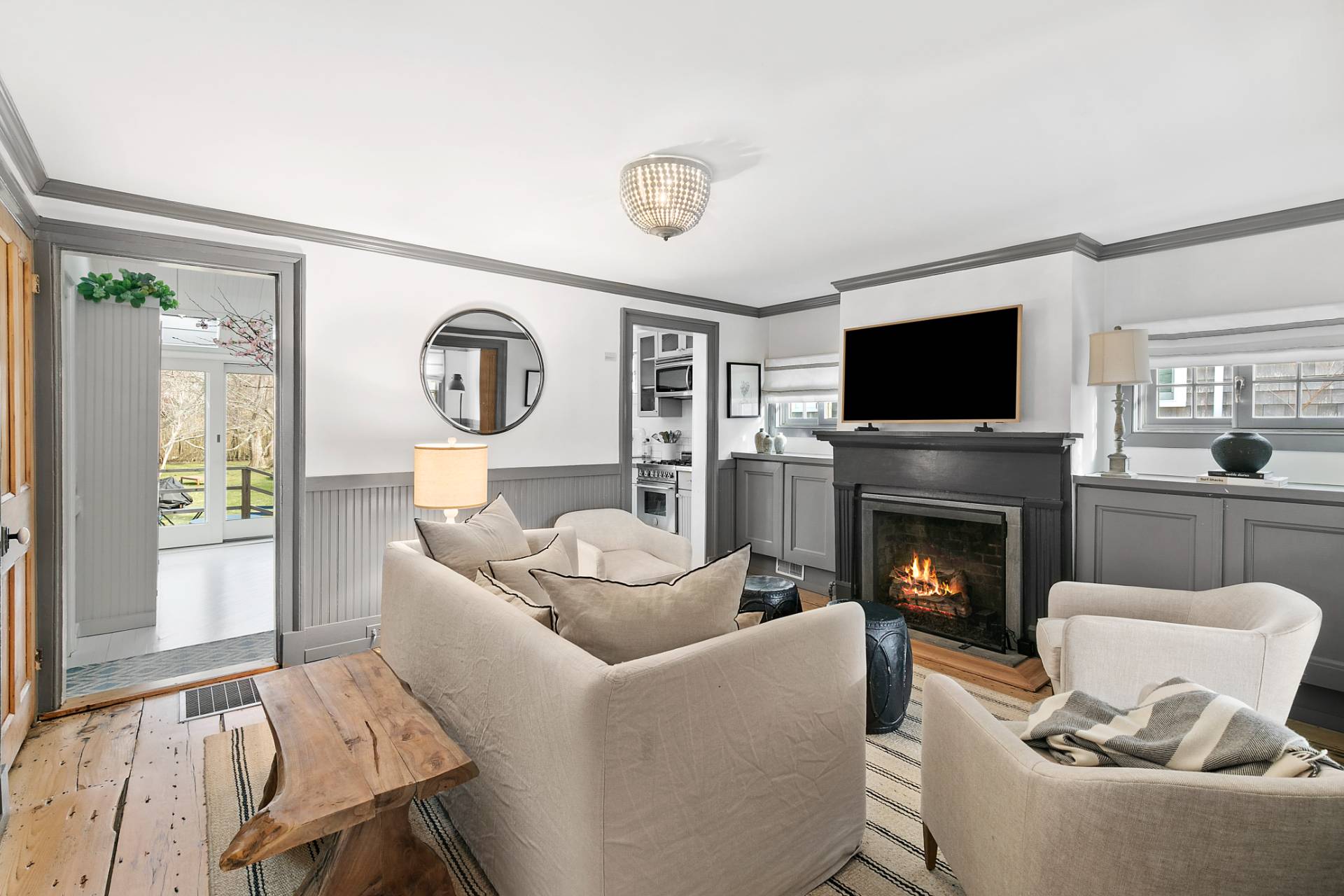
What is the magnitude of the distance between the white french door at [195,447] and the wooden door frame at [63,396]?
167 inches

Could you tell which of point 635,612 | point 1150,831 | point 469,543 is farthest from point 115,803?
point 1150,831

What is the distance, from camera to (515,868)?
1.58 m

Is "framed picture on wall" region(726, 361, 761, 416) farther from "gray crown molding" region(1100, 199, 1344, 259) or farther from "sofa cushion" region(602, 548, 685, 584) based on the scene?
"gray crown molding" region(1100, 199, 1344, 259)

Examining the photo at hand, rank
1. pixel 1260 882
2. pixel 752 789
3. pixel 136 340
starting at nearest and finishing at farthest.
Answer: pixel 1260 882 < pixel 752 789 < pixel 136 340

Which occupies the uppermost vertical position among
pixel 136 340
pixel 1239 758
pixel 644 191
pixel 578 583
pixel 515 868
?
pixel 644 191

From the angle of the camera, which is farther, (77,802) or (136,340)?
(136,340)

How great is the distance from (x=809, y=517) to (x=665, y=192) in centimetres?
296

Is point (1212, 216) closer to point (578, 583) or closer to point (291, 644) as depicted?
point (578, 583)

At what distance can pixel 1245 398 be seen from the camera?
3189 mm

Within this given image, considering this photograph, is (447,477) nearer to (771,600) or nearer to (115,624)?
(771,600)

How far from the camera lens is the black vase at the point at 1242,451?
2.89m

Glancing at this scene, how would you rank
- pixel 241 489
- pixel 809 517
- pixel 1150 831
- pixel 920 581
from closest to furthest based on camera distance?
pixel 1150 831, pixel 920 581, pixel 809 517, pixel 241 489

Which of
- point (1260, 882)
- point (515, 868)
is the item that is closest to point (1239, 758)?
point (1260, 882)

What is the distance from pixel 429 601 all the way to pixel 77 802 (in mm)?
1401
